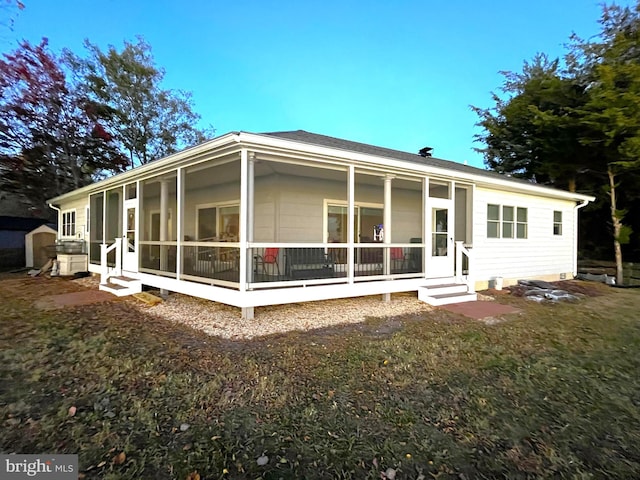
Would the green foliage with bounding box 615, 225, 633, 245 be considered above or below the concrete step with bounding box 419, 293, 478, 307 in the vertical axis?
above

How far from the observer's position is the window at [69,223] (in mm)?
14477

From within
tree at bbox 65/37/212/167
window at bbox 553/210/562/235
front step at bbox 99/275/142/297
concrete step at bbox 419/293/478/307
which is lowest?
concrete step at bbox 419/293/478/307

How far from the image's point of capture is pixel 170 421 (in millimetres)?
2891

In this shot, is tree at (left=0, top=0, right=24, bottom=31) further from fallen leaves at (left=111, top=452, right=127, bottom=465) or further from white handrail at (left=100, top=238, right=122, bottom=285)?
fallen leaves at (left=111, top=452, right=127, bottom=465)

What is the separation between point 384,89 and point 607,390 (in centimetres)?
1612

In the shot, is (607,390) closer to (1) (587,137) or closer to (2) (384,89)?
(1) (587,137)

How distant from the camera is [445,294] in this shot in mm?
8266

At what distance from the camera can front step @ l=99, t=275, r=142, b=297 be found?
839 centimetres

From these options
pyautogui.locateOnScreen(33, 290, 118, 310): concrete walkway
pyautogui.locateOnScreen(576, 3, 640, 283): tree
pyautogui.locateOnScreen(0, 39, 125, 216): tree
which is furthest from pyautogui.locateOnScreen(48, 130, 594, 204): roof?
pyautogui.locateOnScreen(0, 39, 125, 216): tree

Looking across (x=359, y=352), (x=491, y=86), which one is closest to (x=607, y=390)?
(x=359, y=352)

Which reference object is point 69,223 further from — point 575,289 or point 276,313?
point 575,289

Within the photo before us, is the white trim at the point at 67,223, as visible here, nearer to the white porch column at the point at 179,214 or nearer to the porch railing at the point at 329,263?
the white porch column at the point at 179,214

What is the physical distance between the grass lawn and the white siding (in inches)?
174

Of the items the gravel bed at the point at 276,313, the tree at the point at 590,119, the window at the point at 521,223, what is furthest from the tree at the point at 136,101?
the window at the point at 521,223
